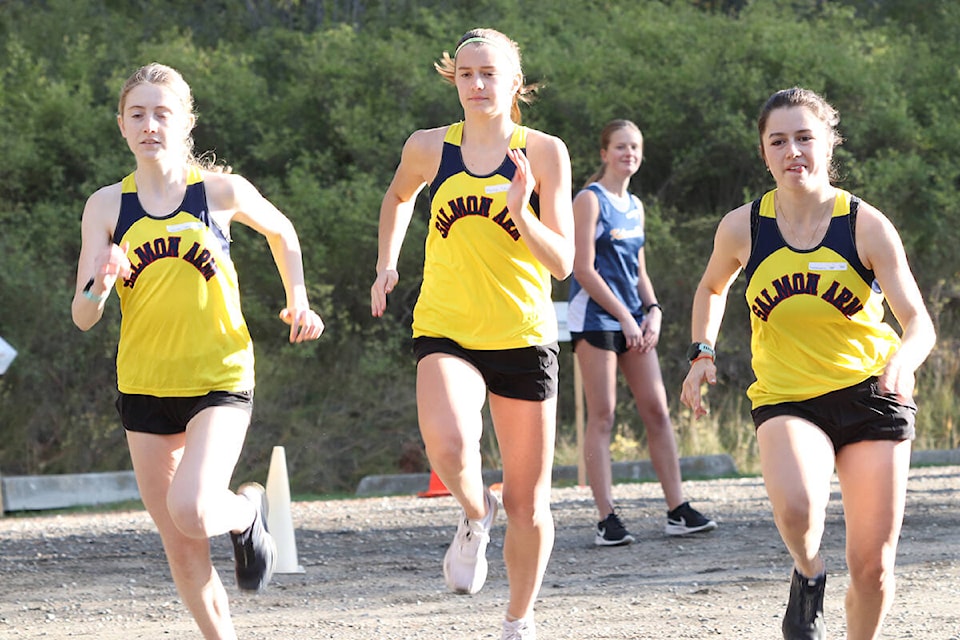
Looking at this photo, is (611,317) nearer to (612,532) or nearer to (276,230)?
(612,532)

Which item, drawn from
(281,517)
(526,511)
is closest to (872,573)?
(526,511)

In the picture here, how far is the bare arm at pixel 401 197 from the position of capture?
5254 mm

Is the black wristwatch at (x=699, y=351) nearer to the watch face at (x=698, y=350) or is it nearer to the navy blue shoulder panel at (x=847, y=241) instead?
the watch face at (x=698, y=350)

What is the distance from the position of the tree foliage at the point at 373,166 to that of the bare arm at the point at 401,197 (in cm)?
946

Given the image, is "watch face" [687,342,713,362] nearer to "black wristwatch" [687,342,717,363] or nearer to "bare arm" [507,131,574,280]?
"black wristwatch" [687,342,717,363]

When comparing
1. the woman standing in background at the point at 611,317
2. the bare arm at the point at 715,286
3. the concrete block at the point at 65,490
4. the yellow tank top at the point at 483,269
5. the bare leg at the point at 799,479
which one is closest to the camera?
the bare leg at the point at 799,479

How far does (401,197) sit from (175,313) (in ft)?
3.65

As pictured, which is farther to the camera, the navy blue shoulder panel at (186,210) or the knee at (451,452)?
the knee at (451,452)

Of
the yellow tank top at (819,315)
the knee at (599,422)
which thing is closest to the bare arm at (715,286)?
the yellow tank top at (819,315)

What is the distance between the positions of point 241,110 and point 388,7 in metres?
4.22

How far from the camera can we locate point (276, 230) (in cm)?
507

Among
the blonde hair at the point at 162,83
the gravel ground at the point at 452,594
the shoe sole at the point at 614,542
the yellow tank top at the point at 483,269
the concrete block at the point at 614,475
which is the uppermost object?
the blonde hair at the point at 162,83

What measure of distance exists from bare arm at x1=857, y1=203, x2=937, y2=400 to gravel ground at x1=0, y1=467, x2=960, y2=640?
5.35ft

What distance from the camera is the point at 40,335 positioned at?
15.0 metres
